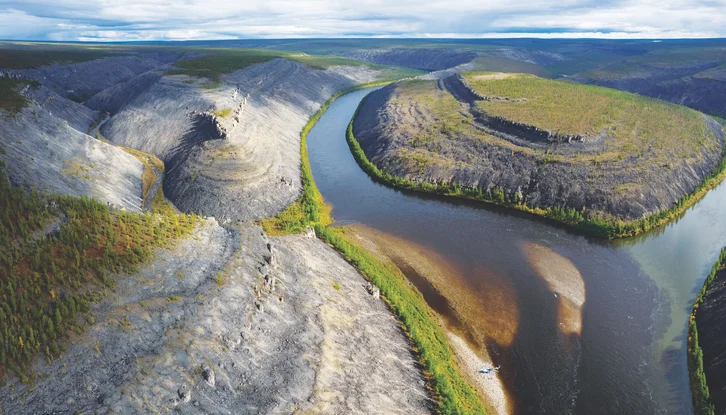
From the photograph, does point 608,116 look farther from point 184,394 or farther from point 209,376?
point 184,394

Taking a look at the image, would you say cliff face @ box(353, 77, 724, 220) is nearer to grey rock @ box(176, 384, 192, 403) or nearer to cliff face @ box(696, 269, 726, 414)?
cliff face @ box(696, 269, 726, 414)

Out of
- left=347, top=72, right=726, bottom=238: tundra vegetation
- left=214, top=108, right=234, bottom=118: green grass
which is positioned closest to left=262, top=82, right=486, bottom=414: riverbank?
left=347, top=72, right=726, bottom=238: tundra vegetation

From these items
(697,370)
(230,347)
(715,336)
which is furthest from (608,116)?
(230,347)

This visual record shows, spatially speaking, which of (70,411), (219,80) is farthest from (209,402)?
(219,80)

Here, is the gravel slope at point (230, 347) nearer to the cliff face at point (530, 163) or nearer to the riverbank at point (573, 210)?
the riverbank at point (573, 210)

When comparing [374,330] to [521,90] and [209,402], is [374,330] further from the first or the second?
[521,90]
